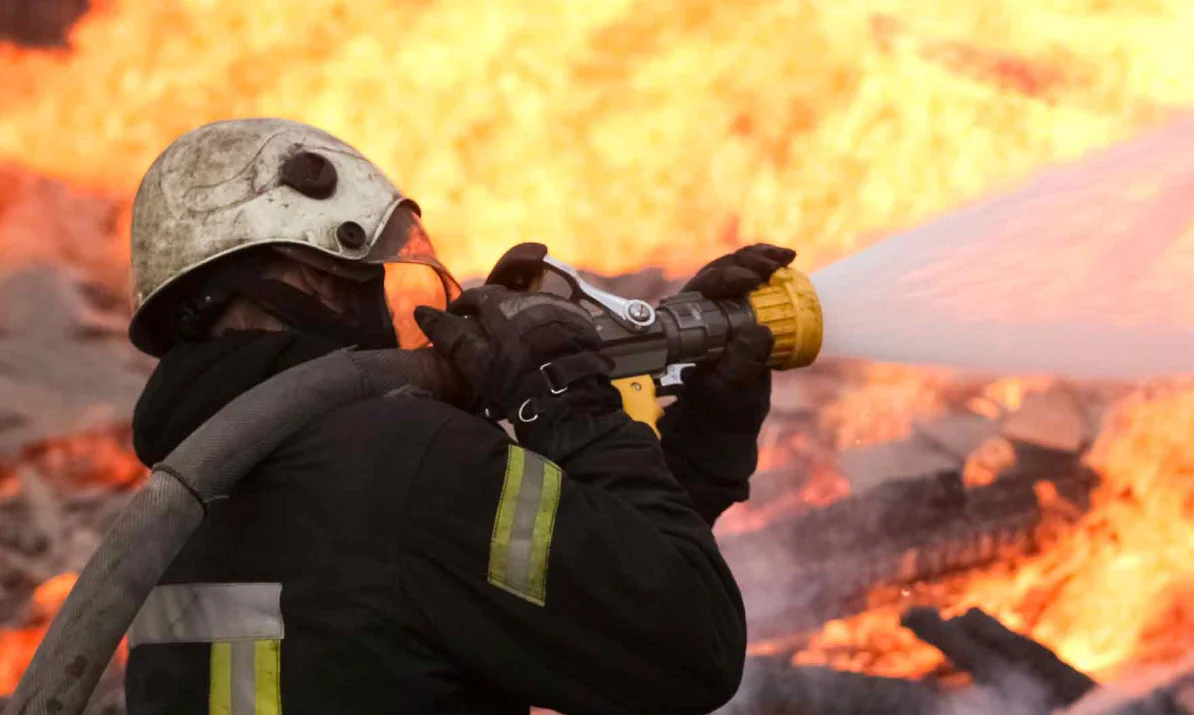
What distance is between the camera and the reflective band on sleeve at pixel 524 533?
174 cm

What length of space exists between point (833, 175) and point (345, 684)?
3.23 metres

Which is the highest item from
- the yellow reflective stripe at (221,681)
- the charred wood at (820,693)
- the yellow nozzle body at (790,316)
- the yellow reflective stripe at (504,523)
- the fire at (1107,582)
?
the yellow nozzle body at (790,316)

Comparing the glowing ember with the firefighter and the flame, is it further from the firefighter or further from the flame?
the firefighter

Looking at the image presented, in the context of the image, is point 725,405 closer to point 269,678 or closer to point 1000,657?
point 269,678

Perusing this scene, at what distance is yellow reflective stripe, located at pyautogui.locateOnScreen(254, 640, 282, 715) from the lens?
181cm

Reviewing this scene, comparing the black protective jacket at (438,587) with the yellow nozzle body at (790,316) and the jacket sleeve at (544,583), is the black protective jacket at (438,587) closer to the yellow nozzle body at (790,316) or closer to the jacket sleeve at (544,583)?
the jacket sleeve at (544,583)

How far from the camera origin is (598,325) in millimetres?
2346

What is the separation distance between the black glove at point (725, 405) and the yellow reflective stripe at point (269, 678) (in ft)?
3.56

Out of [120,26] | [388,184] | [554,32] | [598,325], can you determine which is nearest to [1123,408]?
[554,32]

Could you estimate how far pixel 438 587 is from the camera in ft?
5.75

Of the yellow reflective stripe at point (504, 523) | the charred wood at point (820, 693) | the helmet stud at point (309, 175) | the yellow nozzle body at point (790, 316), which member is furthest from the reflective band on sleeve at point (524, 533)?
the charred wood at point (820, 693)

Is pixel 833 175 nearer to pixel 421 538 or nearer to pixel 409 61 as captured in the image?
pixel 409 61

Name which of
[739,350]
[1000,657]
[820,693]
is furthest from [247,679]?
[1000,657]

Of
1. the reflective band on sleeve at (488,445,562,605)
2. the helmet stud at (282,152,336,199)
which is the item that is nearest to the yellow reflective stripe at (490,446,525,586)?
the reflective band on sleeve at (488,445,562,605)
